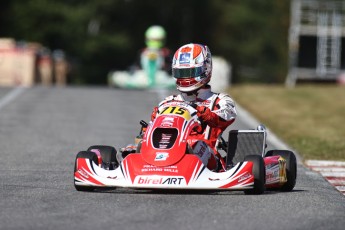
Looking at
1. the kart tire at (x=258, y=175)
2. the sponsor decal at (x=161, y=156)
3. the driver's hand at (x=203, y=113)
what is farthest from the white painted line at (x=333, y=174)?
the sponsor decal at (x=161, y=156)

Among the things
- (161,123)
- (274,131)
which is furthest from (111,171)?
(274,131)

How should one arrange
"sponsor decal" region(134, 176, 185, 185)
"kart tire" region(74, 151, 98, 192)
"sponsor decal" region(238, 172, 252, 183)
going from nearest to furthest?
"sponsor decal" region(134, 176, 185, 185)
"sponsor decal" region(238, 172, 252, 183)
"kart tire" region(74, 151, 98, 192)

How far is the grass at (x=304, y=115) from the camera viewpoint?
17578 millimetres

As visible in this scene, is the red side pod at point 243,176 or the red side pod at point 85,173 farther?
the red side pod at point 85,173

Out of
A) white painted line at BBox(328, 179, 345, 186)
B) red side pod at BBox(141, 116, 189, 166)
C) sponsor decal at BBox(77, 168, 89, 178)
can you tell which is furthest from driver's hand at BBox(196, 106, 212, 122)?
white painted line at BBox(328, 179, 345, 186)

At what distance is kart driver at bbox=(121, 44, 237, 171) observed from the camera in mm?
11422

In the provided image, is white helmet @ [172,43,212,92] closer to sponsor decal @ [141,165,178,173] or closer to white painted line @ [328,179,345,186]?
sponsor decal @ [141,165,178,173]

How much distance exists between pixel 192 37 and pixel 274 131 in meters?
58.3

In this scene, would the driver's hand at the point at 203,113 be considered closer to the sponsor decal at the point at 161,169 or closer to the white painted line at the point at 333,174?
the sponsor decal at the point at 161,169

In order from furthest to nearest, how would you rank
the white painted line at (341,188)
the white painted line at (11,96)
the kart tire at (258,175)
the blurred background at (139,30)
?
Answer: the blurred background at (139,30) < the white painted line at (11,96) < the white painted line at (341,188) < the kart tire at (258,175)

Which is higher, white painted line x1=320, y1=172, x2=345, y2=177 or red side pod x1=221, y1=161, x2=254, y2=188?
red side pod x1=221, y1=161, x2=254, y2=188

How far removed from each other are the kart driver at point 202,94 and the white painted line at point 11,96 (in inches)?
474

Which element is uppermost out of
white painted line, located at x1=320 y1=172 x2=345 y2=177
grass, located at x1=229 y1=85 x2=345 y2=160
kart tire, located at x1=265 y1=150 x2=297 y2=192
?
kart tire, located at x1=265 y1=150 x2=297 y2=192

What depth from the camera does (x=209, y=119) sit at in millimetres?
11258
